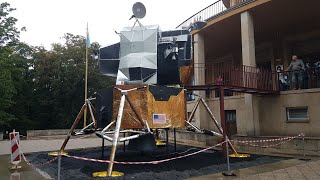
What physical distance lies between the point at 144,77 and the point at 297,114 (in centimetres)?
803

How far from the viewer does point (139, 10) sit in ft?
37.3

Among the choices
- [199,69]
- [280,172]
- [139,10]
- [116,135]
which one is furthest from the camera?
[199,69]

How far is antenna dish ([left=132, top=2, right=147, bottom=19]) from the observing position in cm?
1134

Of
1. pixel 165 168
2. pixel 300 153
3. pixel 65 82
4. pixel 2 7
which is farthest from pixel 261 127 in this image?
pixel 65 82

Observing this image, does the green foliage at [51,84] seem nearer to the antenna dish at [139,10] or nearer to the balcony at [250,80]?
the balcony at [250,80]

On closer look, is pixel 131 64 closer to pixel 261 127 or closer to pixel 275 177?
pixel 275 177

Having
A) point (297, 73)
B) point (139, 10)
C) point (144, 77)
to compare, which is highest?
point (139, 10)

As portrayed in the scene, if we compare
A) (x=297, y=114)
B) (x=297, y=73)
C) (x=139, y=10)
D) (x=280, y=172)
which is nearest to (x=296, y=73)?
(x=297, y=73)

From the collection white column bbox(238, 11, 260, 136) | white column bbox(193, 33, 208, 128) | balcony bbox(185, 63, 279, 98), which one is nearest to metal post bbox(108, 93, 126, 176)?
balcony bbox(185, 63, 279, 98)

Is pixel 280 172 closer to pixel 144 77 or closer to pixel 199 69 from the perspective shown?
pixel 144 77

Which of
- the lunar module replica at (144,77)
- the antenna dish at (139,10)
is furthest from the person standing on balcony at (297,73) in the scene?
the antenna dish at (139,10)

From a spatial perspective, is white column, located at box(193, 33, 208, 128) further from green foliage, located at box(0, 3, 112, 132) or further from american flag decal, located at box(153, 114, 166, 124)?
green foliage, located at box(0, 3, 112, 132)

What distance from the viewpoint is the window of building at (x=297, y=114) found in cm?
1429

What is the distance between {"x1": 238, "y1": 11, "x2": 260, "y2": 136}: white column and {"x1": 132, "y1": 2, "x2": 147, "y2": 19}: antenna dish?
6955mm
